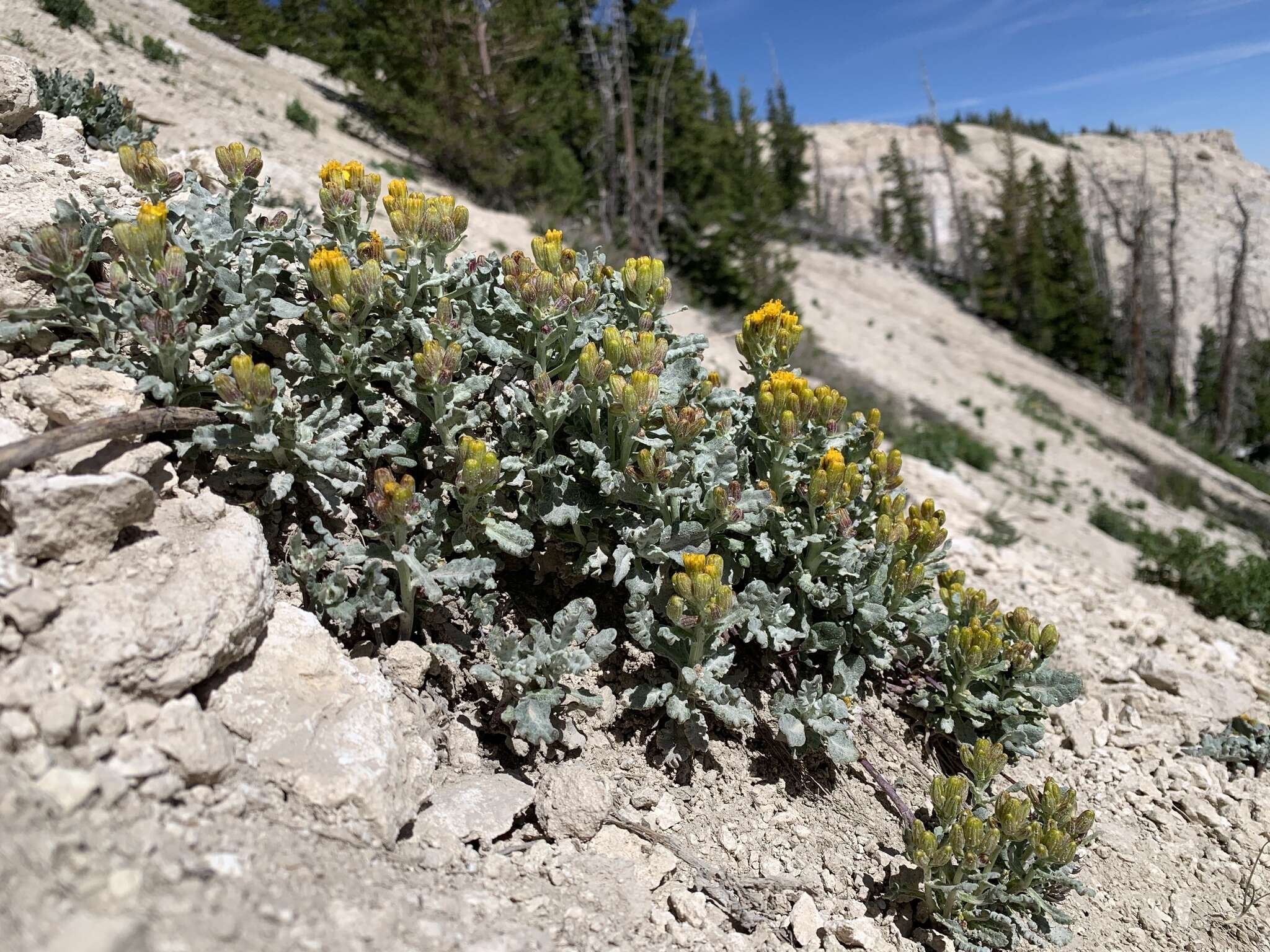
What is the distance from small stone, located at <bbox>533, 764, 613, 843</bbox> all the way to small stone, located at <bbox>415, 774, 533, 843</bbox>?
5 centimetres

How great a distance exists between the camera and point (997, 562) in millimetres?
5316

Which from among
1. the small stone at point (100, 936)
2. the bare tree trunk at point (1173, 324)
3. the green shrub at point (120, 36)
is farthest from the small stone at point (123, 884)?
the bare tree trunk at point (1173, 324)

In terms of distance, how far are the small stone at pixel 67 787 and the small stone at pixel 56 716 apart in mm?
98

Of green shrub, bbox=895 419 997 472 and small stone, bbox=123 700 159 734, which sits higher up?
green shrub, bbox=895 419 997 472

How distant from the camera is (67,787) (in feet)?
4.70

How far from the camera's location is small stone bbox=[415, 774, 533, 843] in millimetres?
2121

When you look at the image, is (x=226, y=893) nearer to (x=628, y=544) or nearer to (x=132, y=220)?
(x=628, y=544)

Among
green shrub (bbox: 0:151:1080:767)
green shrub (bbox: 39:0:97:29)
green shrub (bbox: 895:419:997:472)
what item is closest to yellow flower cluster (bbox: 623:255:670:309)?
green shrub (bbox: 0:151:1080:767)

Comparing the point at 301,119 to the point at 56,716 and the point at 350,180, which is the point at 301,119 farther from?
the point at 56,716

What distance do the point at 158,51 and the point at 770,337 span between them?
12002 mm

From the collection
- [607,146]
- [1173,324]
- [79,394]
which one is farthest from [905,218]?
[79,394]

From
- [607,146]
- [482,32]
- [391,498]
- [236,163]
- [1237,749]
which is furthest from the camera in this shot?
[607,146]

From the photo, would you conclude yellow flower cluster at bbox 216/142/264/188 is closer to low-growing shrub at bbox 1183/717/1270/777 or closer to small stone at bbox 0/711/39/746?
small stone at bbox 0/711/39/746

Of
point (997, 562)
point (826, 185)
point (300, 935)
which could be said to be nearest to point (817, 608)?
point (300, 935)
